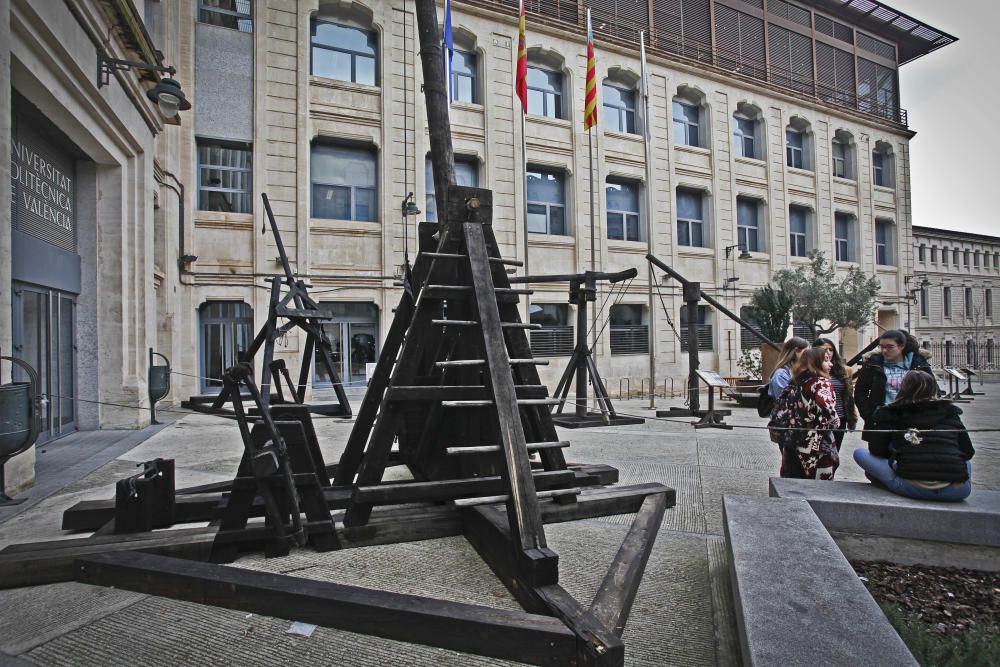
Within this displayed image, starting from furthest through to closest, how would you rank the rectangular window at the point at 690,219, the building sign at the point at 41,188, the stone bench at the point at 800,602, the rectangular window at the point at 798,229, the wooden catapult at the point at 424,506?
the rectangular window at the point at 798,229
the rectangular window at the point at 690,219
the building sign at the point at 41,188
the wooden catapult at the point at 424,506
the stone bench at the point at 800,602

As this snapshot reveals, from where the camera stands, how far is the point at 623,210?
2002 centimetres

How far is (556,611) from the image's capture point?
2.28 meters

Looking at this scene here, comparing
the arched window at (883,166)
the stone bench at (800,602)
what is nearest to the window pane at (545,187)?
the stone bench at (800,602)

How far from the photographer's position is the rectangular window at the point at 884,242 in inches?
1045

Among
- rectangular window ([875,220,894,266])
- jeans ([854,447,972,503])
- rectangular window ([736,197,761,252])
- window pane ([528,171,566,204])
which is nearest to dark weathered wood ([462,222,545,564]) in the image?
jeans ([854,447,972,503])

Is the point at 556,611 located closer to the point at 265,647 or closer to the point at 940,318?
the point at 265,647

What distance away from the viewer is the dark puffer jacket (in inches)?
149

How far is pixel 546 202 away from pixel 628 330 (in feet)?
17.2

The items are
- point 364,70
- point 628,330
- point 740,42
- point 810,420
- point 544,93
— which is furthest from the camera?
point 740,42

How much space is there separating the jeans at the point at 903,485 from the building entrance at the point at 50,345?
9138 mm

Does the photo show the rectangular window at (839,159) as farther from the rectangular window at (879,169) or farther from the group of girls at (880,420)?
the group of girls at (880,420)

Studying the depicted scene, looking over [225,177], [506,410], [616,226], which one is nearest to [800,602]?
[506,410]

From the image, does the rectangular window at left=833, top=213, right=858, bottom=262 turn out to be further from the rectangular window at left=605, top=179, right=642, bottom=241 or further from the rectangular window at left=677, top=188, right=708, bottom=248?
the rectangular window at left=605, top=179, right=642, bottom=241

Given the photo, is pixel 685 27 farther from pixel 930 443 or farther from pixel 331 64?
pixel 930 443
